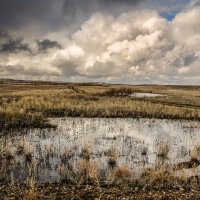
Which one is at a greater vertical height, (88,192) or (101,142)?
(88,192)

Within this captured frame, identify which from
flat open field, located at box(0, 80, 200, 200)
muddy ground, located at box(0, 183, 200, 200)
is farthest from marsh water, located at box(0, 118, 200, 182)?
muddy ground, located at box(0, 183, 200, 200)

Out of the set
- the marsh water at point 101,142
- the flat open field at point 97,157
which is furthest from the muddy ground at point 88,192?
the marsh water at point 101,142

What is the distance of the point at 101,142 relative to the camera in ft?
70.2

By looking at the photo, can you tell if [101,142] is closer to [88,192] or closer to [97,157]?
[97,157]

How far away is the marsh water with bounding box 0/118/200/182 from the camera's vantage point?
15.7 meters

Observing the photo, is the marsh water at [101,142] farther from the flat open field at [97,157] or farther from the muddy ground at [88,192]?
the muddy ground at [88,192]

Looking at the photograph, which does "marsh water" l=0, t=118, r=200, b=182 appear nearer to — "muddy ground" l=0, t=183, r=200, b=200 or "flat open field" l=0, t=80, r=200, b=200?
"flat open field" l=0, t=80, r=200, b=200

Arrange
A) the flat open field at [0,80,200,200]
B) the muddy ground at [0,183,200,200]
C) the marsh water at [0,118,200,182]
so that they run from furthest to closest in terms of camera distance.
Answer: the marsh water at [0,118,200,182] < the flat open field at [0,80,200,200] < the muddy ground at [0,183,200,200]

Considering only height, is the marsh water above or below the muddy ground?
below

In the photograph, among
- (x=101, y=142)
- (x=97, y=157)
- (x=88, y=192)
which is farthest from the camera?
(x=101, y=142)

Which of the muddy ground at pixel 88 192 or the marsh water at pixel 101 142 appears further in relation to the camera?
the marsh water at pixel 101 142

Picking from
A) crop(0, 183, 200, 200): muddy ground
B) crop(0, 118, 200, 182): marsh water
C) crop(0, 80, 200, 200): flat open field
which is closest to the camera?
crop(0, 183, 200, 200): muddy ground

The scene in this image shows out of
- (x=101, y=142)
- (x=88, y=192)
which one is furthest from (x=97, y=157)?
(x=88, y=192)

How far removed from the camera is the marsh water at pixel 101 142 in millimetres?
15711
